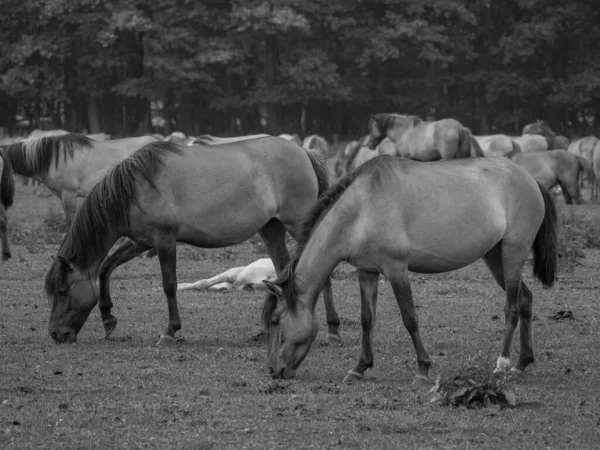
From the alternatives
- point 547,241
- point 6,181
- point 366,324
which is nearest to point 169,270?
point 366,324

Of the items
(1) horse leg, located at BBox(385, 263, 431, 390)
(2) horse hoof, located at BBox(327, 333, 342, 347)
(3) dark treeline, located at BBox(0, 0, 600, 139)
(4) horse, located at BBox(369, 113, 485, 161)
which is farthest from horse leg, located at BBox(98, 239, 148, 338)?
(3) dark treeline, located at BBox(0, 0, 600, 139)

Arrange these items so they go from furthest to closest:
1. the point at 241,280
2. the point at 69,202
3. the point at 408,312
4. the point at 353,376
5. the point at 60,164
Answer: the point at 69,202
the point at 60,164
the point at 241,280
the point at 353,376
the point at 408,312

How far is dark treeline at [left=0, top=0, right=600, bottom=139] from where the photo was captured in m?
44.4

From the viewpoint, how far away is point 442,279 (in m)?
14.0

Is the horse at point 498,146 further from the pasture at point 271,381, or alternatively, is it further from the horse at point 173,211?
the horse at point 173,211

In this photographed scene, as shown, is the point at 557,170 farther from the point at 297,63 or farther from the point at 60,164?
the point at 297,63

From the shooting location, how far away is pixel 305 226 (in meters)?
8.04

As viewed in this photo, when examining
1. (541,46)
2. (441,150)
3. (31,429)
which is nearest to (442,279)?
(31,429)

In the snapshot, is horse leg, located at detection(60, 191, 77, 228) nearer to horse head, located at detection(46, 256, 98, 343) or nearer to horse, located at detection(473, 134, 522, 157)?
horse head, located at detection(46, 256, 98, 343)

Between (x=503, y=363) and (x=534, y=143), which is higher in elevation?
(x=503, y=363)

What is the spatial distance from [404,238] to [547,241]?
147 centimetres

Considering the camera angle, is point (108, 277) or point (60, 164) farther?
point (60, 164)

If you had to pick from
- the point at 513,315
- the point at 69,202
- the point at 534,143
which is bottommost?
the point at 534,143

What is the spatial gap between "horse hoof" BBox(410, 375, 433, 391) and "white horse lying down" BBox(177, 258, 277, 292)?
5144mm
